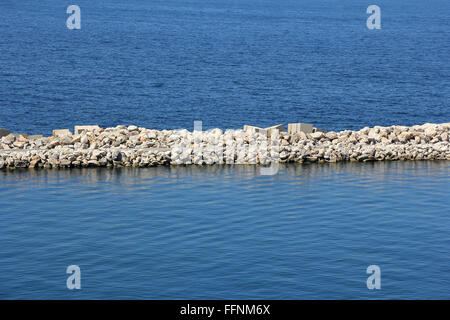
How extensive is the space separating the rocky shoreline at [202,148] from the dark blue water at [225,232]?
128cm

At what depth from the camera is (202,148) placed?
46.7m

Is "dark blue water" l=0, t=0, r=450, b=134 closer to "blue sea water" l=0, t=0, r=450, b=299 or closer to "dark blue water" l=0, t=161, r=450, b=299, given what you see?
"blue sea water" l=0, t=0, r=450, b=299

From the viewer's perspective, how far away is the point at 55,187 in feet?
129

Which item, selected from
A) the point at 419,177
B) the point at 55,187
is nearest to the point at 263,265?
the point at 55,187

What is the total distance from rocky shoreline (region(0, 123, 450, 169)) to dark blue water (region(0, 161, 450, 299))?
4.20 ft

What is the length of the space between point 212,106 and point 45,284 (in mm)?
60725

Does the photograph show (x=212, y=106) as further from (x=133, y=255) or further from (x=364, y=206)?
(x=133, y=255)

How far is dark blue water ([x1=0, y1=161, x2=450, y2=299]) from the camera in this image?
24719 millimetres
